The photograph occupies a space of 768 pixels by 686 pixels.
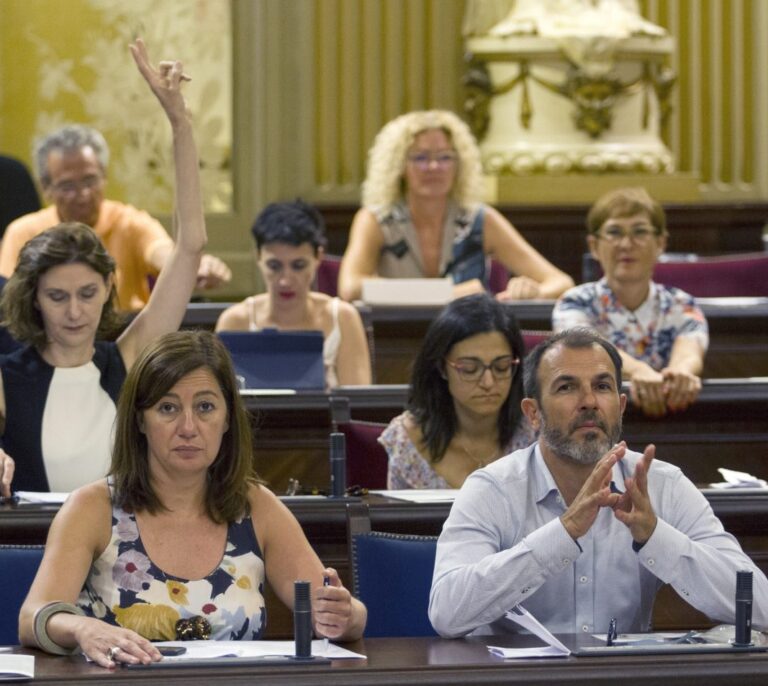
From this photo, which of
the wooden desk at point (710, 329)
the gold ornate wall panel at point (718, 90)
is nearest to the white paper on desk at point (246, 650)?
the wooden desk at point (710, 329)

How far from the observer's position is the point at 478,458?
3.81m

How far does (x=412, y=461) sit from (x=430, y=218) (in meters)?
2.46

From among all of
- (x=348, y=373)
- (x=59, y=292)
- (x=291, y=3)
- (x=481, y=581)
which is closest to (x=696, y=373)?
(x=348, y=373)

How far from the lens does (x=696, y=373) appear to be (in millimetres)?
4730

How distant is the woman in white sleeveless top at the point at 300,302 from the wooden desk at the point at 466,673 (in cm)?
280

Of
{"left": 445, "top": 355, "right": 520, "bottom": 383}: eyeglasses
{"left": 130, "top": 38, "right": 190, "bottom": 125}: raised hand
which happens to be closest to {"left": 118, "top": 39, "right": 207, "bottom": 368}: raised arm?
{"left": 130, "top": 38, "right": 190, "bottom": 125}: raised hand

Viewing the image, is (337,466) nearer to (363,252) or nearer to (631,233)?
(631,233)

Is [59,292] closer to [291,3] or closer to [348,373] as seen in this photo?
[348,373]

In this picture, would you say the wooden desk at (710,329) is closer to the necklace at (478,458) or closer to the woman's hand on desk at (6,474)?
the necklace at (478,458)

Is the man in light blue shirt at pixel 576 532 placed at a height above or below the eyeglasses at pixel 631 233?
below

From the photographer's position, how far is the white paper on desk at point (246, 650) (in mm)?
2404

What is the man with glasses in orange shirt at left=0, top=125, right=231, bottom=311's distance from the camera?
554 cm

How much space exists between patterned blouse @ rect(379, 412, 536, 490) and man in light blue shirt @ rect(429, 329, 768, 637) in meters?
0.82

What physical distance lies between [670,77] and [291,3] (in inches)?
68.2
